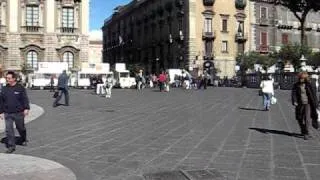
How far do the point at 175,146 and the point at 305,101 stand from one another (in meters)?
3.27

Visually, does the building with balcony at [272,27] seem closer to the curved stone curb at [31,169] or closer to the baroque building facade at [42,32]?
the baroque building facade at [42,32]

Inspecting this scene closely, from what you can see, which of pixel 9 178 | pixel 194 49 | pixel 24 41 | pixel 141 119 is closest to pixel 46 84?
pixel 24 41

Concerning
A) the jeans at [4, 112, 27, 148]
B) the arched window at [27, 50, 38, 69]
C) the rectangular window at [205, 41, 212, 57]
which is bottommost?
the jeans at [4, 112, 27, 148]

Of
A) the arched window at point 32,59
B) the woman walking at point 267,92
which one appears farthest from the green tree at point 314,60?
the woman walking at point 267,92

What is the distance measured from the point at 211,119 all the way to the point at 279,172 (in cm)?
860

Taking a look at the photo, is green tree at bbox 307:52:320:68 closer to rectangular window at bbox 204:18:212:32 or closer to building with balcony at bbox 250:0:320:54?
building with balcony at bbox 250:0:320:54

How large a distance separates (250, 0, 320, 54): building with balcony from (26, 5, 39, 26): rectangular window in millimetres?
25222

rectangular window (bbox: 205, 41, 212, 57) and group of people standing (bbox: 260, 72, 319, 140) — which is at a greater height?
rectangular window (bbox: 205, 41, 212, 57)

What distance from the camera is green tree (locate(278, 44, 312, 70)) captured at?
57.0 meters

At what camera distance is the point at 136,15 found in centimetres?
8594

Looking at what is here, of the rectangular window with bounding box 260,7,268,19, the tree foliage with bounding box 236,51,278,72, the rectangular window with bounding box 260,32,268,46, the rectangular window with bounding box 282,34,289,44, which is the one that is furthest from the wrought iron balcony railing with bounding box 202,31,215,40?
the rectangular window with bounding box 282,34,289,44

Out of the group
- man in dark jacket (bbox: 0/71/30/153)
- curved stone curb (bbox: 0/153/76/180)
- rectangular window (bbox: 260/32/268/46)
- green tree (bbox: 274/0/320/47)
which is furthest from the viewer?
rectangular window (bbox: 260/32/268/46)

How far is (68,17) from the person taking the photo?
5597cm

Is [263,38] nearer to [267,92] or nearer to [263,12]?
[263,12]
